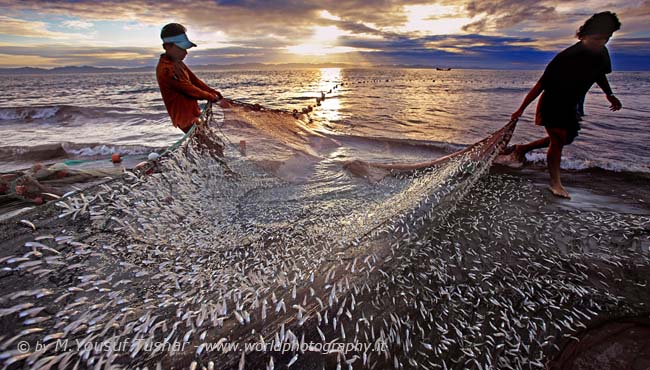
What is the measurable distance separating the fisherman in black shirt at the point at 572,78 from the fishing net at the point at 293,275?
1410 mm

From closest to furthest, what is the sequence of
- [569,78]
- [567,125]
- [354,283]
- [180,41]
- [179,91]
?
[354,283], [180,41], [179,91], [569,78], [567,125]

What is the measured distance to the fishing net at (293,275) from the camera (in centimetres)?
189

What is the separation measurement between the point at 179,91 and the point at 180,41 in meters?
0.68

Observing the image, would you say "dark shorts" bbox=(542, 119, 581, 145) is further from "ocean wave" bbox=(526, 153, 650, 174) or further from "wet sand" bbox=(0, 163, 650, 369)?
"ocean wave" bbox=(526, 153, 650, 174)

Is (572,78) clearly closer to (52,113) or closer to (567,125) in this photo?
(567,125)

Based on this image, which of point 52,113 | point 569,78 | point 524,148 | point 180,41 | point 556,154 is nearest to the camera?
point 180,41

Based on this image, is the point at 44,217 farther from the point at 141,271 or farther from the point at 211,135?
the point at 211,135

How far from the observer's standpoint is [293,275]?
2.71 m

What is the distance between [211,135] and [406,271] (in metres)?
3.41

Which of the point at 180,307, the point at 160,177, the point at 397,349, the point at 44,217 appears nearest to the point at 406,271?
the point at 397,349

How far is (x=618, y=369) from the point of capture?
2.31m

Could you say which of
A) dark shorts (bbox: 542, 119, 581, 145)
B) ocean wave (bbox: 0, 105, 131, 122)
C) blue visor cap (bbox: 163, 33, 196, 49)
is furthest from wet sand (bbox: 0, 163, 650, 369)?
ocean wave (bbox: 0, 105, 131, 122)

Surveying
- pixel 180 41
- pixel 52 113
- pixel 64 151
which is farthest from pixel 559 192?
pixel 52 113

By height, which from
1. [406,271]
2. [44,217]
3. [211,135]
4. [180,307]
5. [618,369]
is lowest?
[618,369]
